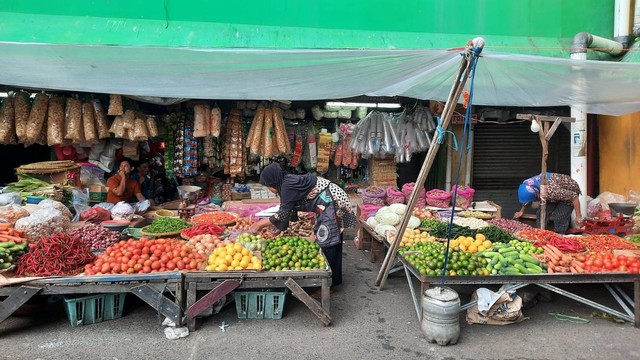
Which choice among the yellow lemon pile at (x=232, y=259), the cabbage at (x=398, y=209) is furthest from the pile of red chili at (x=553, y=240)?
the yellow lemon pile at (x=232, y=259)

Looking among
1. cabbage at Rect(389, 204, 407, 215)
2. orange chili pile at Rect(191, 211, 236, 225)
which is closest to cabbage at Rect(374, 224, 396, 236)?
cabbage at Rect(389, 204, 407, 215)

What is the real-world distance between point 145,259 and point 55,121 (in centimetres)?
359

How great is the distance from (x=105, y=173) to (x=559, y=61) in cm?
706

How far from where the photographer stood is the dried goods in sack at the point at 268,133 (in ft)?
23.6

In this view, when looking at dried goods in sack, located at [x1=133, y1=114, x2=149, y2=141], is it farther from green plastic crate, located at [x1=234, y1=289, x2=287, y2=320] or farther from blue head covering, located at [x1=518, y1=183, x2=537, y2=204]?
blue head covering, located at [x1=518, y1=183, x2=537, y2=204]

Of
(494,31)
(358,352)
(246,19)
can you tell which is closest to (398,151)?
(494,31)

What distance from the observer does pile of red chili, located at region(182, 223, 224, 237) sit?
5.13 meters

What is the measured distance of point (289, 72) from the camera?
166 inches

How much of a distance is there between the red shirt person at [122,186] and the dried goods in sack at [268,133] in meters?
2.25

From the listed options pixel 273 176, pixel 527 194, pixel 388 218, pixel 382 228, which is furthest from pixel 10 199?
pixel 527 194

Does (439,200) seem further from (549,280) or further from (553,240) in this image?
(549,280)

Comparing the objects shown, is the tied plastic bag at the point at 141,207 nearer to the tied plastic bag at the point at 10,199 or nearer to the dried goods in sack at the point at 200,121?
the dried goods in sack at the point at 200,121

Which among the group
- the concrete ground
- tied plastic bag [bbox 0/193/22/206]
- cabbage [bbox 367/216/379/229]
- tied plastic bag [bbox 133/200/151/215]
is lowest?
the concrete ground

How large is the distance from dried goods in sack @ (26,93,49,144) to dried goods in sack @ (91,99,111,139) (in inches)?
25.7
